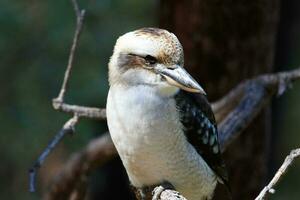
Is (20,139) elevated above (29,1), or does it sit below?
below

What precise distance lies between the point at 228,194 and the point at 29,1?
8.91 ft

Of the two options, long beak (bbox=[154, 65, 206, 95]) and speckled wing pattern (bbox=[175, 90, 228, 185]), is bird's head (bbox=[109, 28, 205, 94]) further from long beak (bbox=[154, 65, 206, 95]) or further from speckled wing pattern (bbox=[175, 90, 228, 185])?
speckled wing pattern (bbox=[175, 90, 228, 185])

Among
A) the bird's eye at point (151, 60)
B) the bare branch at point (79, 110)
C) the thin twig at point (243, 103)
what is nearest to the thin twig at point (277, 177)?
the bird's eye at point (151, 60)

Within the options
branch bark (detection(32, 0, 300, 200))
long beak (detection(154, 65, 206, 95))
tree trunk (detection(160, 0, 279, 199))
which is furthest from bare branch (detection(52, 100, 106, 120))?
tree trunk (detection(160, 0, 279, 199))

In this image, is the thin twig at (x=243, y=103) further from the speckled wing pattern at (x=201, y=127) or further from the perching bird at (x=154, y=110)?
the perching bird at (x=154, y=110)

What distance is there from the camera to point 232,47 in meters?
4.55

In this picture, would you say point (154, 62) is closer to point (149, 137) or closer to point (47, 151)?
point (149, 137)

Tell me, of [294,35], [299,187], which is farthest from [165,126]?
[299,187]

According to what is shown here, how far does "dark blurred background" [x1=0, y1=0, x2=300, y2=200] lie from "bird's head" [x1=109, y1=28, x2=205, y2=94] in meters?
2.22

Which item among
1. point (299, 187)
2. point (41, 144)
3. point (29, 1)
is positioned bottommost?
point (299, 187)

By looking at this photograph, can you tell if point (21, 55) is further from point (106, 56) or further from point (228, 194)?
point (228, 194)

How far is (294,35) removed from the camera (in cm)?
767

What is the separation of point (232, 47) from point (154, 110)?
137cm

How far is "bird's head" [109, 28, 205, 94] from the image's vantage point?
10.5 feet
